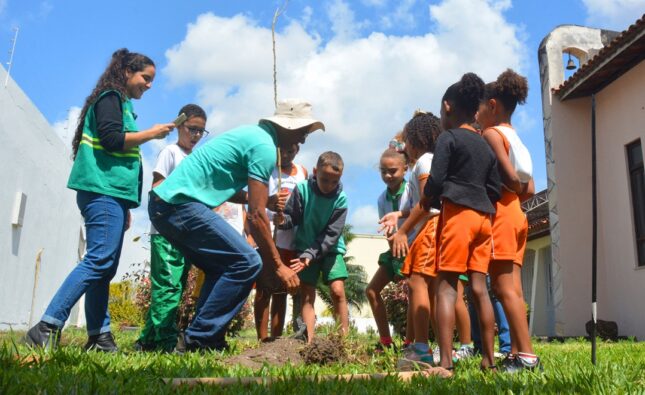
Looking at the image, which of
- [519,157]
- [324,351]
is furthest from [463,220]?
[324,351]

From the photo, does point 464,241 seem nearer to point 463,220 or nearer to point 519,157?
point 463,220

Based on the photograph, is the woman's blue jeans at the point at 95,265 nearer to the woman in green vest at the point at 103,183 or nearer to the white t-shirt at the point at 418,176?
the woman in green vest at the point at 103,183

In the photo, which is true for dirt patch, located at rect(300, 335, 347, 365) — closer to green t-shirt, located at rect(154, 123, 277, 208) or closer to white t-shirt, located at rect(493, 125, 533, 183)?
green t-shirt, located at rect(154, 123, 277, 208)

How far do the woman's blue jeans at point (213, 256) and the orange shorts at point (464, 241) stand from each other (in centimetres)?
128

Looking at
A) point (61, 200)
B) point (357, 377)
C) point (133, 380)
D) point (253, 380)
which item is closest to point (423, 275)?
point (357, 377)

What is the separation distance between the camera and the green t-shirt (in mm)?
4172

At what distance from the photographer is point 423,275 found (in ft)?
13.0

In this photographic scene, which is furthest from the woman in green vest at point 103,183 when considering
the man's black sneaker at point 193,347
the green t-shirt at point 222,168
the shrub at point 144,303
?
the shrub at point 144,303

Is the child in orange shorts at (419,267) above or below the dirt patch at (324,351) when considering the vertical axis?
above

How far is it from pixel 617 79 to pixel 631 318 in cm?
413

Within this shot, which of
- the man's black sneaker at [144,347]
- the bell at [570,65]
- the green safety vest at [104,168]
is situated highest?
the bell at [570,65]

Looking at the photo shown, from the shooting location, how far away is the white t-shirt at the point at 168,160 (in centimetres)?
545

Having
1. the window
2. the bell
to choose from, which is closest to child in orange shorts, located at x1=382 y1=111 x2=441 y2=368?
the window

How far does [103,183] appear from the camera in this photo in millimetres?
4164
